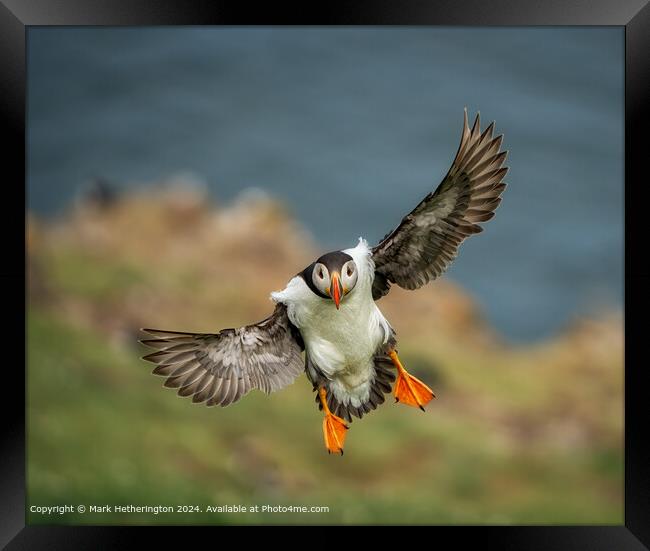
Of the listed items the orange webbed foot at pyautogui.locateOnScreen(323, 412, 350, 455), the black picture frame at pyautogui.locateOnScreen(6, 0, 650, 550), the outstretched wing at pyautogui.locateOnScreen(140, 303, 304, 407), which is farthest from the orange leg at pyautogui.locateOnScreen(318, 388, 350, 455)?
the black picture frame at pyautogui.locateOnScreen(6, 0, 650, 550)

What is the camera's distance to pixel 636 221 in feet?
13.9

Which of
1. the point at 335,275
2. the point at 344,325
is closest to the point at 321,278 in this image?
the point at 335,275

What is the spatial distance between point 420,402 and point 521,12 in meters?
2.08

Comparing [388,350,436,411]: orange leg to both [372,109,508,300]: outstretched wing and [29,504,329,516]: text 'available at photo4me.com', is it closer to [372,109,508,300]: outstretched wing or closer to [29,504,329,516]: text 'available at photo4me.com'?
[372,109,508,300]: outstretched wing

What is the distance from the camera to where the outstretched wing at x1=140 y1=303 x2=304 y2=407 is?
3.79m

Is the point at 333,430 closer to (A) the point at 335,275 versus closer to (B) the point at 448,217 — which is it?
(A) the point at 335,275

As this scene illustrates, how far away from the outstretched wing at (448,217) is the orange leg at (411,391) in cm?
48

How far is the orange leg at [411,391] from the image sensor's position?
3.94m

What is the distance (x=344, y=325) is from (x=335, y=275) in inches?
12.7

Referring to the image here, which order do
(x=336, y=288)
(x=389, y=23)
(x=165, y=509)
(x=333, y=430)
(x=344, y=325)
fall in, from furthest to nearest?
(x=165, y=509), (x=389, y=23), (x=333, y=430), (x=344, y=325), (x=336, y=288)

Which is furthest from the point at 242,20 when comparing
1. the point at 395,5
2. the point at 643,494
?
the point at 643,494

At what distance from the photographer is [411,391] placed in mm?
3951

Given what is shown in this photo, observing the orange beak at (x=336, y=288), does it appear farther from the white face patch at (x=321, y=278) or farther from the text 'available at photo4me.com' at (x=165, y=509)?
the text 'available at photo4me.com' at (x=165, y=509)

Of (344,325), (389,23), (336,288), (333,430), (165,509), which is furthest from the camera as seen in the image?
(165,509)
